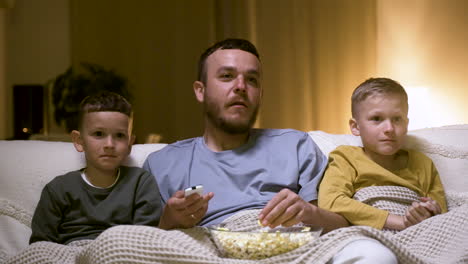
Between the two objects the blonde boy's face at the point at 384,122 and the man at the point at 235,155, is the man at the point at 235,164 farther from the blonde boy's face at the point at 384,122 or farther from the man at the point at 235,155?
the blonde boy's face at the point at 384,122

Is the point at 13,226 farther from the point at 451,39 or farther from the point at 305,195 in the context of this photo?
the point at 451,39

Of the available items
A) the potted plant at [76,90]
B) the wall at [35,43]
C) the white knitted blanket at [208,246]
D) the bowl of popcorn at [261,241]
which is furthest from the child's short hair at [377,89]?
the wall at [35,43]

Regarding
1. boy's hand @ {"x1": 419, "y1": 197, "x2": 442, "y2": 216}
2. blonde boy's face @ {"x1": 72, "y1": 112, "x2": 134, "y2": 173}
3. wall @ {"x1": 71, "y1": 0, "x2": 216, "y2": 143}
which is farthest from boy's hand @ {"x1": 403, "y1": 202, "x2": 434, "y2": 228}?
wall @ {"x1": 71, "y1": 0, "x2": 216, "y2": 143}

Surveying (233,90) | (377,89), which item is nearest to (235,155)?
(233,90)

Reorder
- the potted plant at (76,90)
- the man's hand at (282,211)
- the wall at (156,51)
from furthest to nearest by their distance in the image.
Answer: the wall at (156,51) → the potted plant at (76,90) → the man's hand at (282,211)

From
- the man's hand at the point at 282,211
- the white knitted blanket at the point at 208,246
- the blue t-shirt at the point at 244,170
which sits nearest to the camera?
the white knitted blanket at the point at 208,246

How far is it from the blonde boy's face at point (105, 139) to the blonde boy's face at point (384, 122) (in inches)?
26.4

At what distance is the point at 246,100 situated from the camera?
1.47 meters

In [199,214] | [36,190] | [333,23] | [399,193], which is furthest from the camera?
[333,23]

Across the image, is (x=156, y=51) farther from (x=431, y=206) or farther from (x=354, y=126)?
(x=431, y=206)

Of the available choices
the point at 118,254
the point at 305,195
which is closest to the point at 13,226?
the point at 118,254

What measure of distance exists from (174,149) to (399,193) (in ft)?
2.12

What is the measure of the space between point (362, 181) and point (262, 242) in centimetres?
53

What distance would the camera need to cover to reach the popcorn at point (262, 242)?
3.19ft
